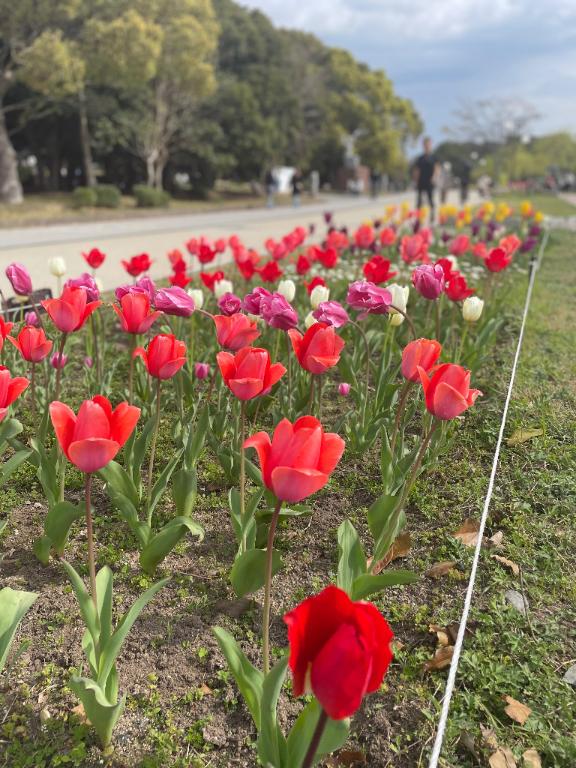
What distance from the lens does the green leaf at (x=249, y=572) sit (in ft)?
6.57

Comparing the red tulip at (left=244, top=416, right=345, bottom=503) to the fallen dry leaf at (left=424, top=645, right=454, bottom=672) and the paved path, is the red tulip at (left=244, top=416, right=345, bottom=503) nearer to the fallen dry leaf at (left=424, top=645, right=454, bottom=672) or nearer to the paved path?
the fallen dry leaf at (left=424, top=645, right=454, bottom=672)

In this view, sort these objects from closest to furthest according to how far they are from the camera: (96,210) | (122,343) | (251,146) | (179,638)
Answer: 1. (179,638)
2. (122,343)
3. (96,210)
4. (251,146)

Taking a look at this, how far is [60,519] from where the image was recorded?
2.13 m

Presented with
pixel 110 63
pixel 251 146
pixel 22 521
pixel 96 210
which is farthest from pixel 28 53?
pixel 22 521

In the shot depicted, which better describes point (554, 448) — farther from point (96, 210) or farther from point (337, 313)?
point (96, 210)

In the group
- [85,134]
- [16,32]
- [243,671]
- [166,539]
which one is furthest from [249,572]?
[85,134]

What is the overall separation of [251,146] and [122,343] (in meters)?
29.5

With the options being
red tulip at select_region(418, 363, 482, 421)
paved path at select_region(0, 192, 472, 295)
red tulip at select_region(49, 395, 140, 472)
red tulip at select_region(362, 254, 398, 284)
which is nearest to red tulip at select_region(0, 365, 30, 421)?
red tulip at select_region(49, 395, 140, 472)

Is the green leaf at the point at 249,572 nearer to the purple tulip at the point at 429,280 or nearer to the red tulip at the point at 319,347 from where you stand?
the red tulip at the point at 319,347

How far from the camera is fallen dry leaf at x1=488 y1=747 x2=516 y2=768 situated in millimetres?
1651

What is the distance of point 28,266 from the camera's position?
880cm

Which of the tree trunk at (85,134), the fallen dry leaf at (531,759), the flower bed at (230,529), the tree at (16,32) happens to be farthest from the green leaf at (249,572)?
the tree trunk at (85,134)

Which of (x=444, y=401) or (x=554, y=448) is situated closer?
(x=444, y=401)

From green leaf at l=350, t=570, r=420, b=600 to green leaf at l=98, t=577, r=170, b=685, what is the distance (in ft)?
2.09
